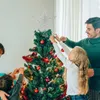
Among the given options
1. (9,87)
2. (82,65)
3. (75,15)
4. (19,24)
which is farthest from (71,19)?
(9,87)

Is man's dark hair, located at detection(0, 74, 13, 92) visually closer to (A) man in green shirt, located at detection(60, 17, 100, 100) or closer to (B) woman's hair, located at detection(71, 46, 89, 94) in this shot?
(B) woman's hair, located at detection(71, 46, 89, 94)

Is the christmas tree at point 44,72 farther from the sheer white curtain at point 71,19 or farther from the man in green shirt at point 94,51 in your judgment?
the sheer white curtain at point 71,19

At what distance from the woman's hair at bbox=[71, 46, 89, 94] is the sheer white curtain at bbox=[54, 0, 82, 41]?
3.24 ft

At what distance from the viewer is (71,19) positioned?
10.3ft

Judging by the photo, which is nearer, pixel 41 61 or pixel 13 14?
pixel 41 61

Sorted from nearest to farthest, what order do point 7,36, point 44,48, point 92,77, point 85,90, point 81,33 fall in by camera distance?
point 85,90
point 92,77
point 44,48
point 81,33
point 7,36

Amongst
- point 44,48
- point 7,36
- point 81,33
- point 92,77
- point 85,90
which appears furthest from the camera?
point 7,36

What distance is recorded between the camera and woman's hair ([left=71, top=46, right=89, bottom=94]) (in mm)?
2064

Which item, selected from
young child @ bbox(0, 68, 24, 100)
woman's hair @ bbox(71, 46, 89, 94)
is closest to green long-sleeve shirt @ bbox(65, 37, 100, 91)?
woman's hair @ bbox(71, 46, 89, 94)

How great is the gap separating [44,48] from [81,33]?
2.36 feet

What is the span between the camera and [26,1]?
3.49m

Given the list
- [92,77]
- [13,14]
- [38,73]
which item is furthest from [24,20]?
[92,77]

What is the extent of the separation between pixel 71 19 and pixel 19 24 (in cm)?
81

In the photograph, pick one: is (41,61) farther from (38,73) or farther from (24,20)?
(24,20)
